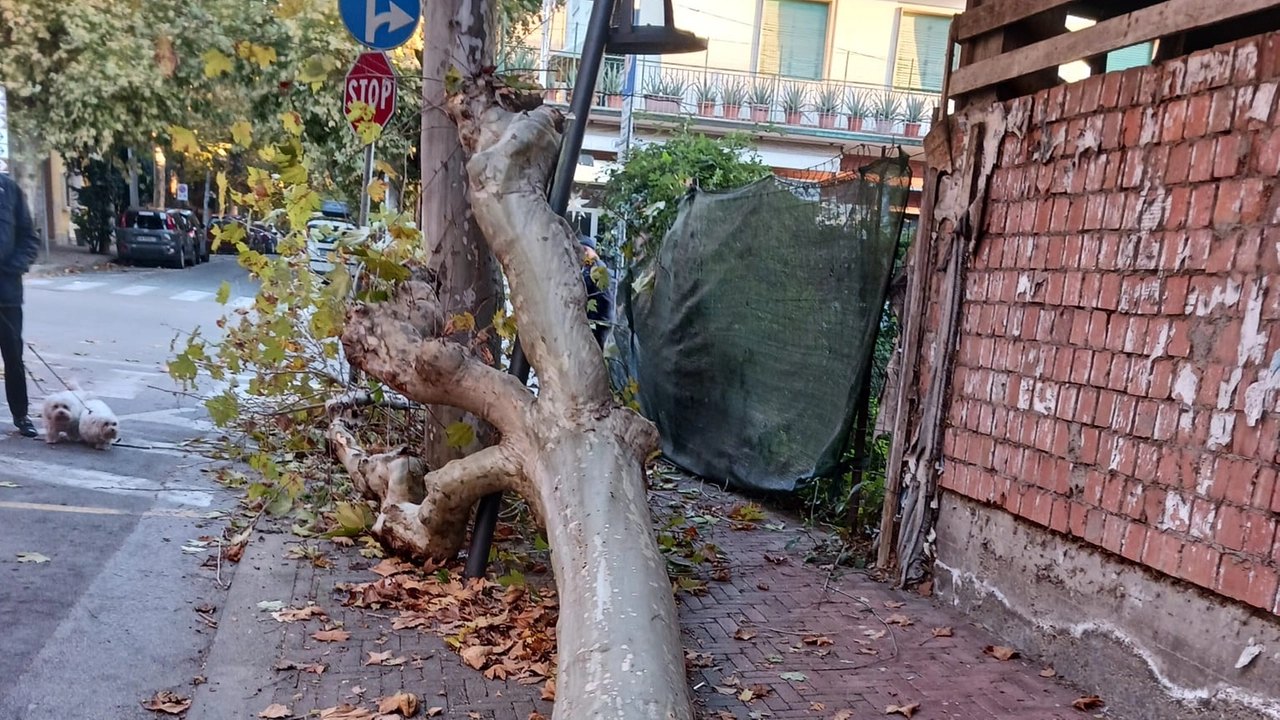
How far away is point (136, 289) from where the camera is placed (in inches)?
774

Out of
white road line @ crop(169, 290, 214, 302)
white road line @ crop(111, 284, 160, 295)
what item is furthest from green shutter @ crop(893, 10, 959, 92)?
white road line @ crop(111, 284, 160, 295)

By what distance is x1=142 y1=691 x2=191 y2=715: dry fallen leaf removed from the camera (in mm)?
3213

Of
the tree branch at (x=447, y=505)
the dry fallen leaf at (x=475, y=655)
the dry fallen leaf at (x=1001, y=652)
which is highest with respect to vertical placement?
the tree branch at (x=447, y=505)

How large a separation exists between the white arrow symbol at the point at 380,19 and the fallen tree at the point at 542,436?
223cm

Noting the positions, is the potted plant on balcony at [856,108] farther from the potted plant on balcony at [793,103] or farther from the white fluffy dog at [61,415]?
the white fluffy dog at [61,415]

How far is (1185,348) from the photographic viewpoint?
3162 millimetres

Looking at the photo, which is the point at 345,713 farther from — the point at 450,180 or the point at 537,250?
the point at 450,180

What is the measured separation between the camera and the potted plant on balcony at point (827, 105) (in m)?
20.1

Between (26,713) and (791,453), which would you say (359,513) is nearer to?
(26,713)

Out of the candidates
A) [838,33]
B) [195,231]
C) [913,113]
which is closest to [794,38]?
[838,33]

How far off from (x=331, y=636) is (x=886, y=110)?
18.9m

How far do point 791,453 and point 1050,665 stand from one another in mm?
2255

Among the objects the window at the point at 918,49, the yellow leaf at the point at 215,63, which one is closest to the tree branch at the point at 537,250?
the yellow leaf at the point at 215,63

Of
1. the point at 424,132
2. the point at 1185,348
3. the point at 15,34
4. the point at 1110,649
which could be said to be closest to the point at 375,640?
the point at 424,132
